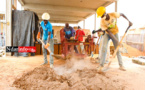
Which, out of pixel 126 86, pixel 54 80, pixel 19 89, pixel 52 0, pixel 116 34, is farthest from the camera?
pixel 52 0

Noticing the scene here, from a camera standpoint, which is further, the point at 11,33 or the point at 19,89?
the point at 11,33

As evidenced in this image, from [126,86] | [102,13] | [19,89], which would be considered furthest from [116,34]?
[19,89]

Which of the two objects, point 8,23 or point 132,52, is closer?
point 8,23

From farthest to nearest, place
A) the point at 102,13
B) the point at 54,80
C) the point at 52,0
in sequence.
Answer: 1. the point at 52,0
2. the point at 102,13
3. the point at 54,80

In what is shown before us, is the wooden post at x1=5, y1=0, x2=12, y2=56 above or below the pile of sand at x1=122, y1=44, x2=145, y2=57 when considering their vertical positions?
above

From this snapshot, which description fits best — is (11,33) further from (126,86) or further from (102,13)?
(126,86)

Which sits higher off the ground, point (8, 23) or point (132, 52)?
point (8, 23)

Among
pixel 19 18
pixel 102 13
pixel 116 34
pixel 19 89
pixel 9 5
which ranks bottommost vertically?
pixel 19 89

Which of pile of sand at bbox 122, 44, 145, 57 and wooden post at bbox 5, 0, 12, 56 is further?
pile of sand at bbox 122, 44, 145, 57

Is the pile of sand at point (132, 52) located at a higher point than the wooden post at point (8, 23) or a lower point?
lower

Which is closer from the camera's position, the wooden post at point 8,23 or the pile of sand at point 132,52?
the wooden post at point 8,23

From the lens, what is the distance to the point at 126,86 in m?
2.21

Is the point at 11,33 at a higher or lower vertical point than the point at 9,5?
Answer: lower

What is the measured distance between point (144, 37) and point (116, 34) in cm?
Answer: 539
